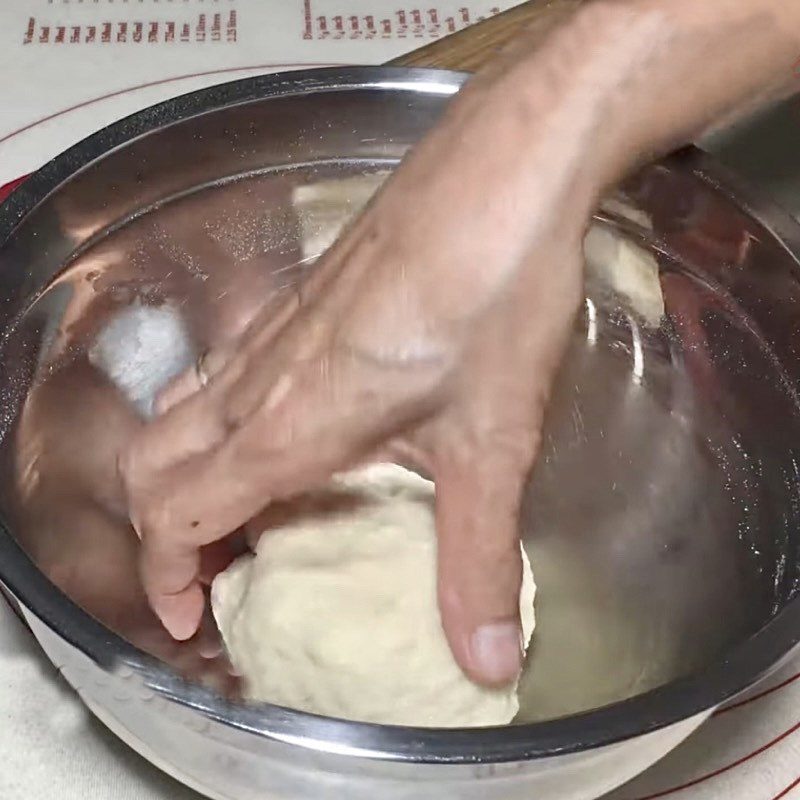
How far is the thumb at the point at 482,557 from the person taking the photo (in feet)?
1.82

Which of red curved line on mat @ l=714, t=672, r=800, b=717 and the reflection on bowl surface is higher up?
the reflection on bowl surface

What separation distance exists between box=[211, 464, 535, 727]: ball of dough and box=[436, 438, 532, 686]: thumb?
2.1 inches

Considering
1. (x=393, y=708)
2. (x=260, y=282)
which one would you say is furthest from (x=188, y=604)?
(x=260, y=282)

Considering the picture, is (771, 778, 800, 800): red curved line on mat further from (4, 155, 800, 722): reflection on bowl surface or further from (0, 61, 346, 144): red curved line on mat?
(0, 61, 346, 144): red curved line on mat

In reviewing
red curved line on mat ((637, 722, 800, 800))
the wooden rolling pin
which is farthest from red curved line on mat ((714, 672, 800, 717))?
the wooden rolling pin

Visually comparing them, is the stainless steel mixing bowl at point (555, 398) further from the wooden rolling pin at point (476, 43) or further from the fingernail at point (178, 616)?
the wooden rolling pin at point (476, 43)

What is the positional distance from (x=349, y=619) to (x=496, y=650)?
117mm

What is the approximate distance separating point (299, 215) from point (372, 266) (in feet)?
0.92

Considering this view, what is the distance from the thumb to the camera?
1.82 ft

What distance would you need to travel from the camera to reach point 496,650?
585 mm

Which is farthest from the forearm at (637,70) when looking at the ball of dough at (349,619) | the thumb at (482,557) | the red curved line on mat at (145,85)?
the red curved line on mat at (145,85)

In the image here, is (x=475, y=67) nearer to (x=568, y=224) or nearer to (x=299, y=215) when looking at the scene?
(x=299, y=215)

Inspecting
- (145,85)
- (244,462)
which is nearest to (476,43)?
(145,85)

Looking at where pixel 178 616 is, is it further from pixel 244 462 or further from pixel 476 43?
pixel 476 43
